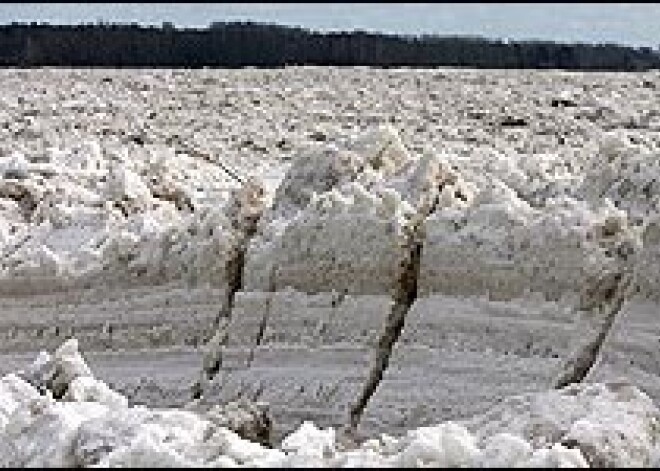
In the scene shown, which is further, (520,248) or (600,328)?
(520,248)

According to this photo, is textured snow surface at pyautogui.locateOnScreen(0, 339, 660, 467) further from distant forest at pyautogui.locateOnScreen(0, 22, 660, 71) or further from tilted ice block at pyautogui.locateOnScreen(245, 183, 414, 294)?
distant forest at pyautogui.locateOnScreen(0, 22, 660, 71)

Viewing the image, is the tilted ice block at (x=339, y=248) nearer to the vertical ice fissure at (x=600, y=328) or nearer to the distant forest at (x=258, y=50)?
the vertical ice fissure at (x=600, y=328)

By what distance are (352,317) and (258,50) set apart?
34554 mm

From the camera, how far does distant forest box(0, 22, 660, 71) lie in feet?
127

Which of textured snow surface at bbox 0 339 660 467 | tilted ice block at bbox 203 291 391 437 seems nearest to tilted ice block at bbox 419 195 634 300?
tilted ice block at bbox 203 291 391 437

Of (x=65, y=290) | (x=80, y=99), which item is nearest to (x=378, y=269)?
(x=65, y=290)

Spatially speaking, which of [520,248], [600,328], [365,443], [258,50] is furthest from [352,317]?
[258,50]

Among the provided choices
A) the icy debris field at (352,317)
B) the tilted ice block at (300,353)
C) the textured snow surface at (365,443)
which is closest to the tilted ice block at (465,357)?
the icy debris field at (352,317)

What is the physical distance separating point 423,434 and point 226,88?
16858mm

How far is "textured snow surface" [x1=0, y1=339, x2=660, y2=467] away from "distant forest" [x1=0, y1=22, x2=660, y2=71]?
32942 millimetres

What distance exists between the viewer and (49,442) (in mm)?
4422

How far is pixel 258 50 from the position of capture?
4103 cm

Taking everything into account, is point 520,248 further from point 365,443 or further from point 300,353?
point 365,443

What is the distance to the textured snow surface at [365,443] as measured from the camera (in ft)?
13.2
